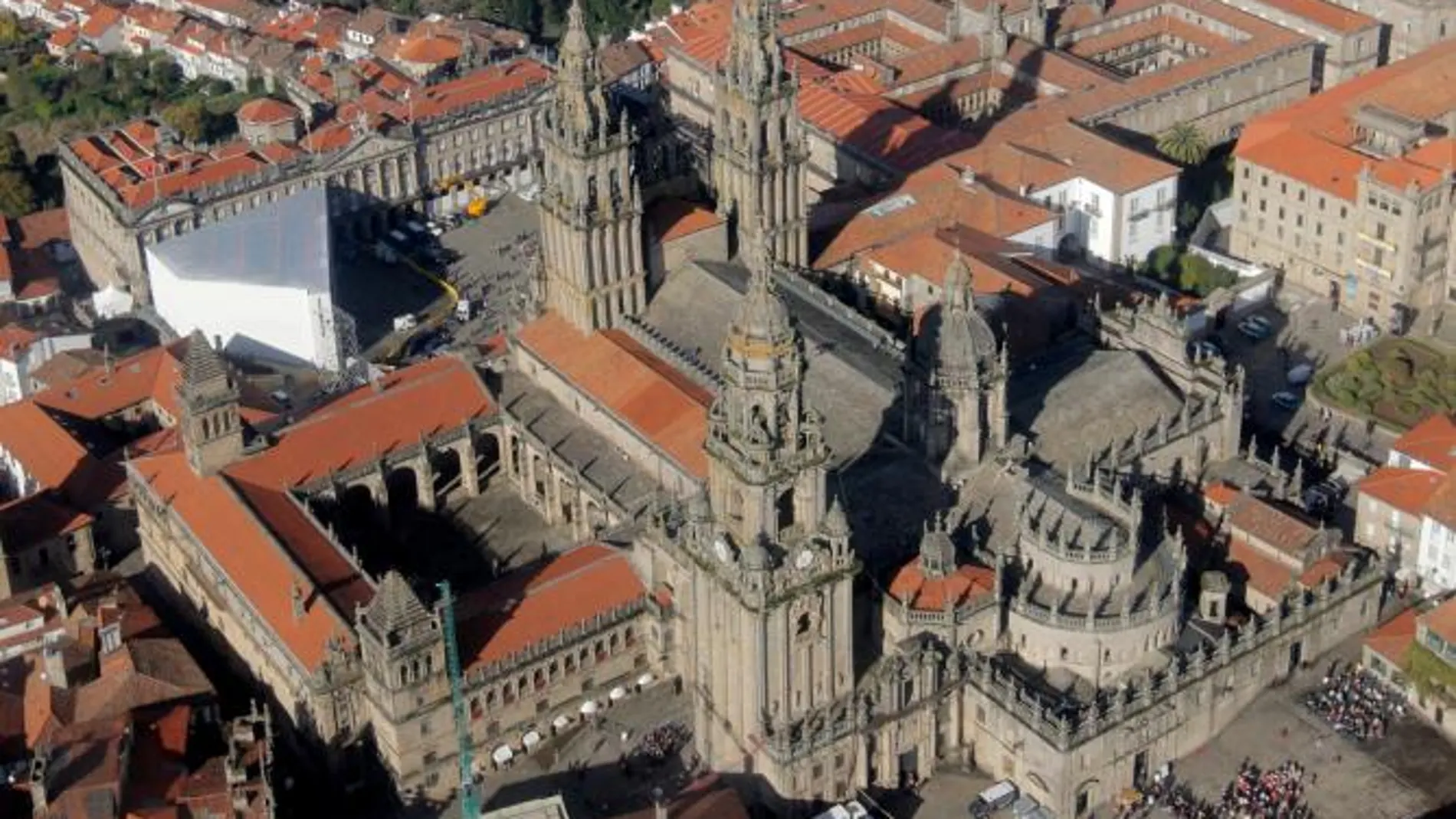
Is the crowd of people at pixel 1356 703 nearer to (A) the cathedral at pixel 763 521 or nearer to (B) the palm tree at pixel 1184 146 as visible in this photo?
(A) the cathedral at pixel 763 521

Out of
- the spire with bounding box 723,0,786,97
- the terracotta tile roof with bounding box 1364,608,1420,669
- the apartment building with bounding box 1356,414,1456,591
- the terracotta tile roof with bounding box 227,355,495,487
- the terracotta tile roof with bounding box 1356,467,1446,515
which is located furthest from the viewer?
the spire with bounding box 723,0,786,97

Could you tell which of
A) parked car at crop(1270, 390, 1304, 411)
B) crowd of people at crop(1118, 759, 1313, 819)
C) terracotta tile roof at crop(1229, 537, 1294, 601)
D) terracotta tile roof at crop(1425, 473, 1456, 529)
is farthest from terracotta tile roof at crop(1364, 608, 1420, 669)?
parked car at crop(1270, 390, 1304, 411)

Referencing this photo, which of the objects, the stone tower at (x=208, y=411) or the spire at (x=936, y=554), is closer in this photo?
the spire at (x=936, y=554)

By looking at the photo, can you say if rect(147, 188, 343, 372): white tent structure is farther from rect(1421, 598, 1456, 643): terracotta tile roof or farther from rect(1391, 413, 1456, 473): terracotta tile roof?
Answer: rect(1421, 598, 1456, 643): terracotta tile roof

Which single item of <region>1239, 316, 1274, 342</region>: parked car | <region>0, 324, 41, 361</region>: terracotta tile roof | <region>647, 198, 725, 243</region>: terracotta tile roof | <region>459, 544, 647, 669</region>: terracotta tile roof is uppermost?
<region>647, 198, 725, 243</region>: terracotta tile roof

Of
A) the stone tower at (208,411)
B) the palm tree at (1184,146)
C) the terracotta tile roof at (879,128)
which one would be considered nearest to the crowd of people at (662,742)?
the stone tower at (208,411)
